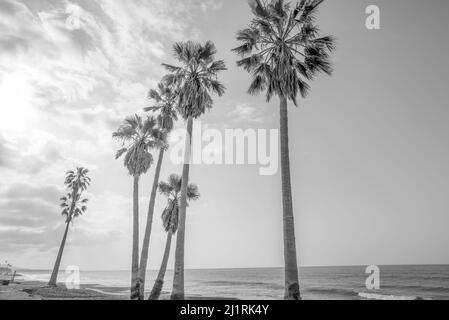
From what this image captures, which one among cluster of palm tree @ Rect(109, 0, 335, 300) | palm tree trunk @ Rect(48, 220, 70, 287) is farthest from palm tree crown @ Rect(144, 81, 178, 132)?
palm tree trunk @ Rect(48, 220, 70, 287)

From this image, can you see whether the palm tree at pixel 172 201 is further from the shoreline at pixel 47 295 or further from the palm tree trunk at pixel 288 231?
the palm tree trunk at pixel 288 231

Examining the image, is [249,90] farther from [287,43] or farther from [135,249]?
[135,249]

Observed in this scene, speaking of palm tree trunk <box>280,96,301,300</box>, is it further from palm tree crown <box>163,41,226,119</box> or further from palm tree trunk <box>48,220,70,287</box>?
palm tree trunk <box>48,220,70,287</box>

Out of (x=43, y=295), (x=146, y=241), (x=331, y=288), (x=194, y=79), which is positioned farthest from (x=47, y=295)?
(x=331, y=288)

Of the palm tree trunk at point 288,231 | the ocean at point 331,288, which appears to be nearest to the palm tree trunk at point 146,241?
the palm tree trunk at point 288,231

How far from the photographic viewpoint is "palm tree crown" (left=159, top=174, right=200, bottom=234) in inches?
1117

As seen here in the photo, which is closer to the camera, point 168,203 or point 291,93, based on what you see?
point 291,93

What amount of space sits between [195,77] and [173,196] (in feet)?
41.8

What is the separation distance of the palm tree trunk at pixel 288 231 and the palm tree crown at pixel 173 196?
16.2 m
